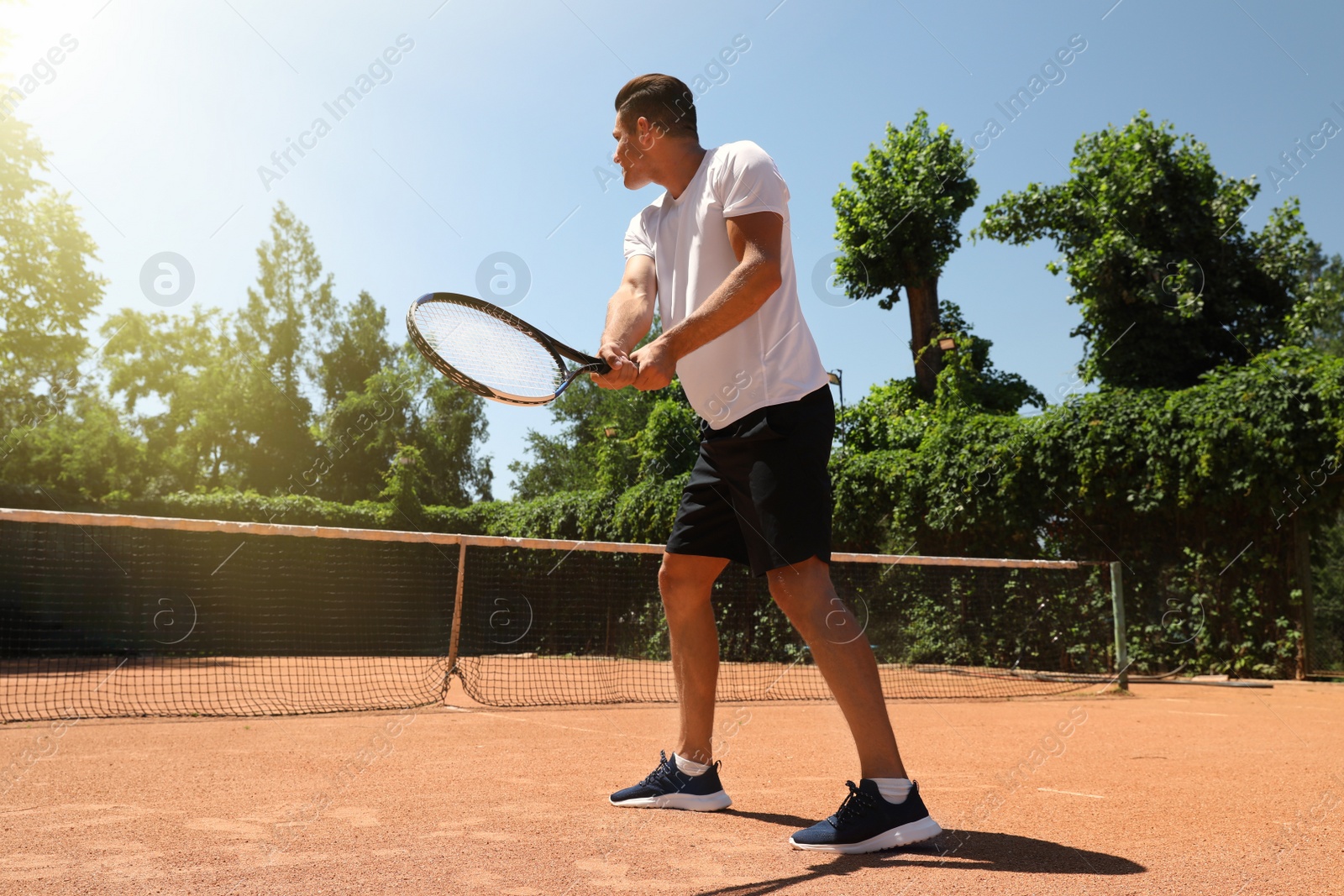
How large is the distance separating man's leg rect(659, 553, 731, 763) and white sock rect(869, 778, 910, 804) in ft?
2.36

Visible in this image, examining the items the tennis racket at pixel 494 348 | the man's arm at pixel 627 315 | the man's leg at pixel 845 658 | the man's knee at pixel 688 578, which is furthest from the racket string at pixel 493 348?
the man's leg at pixel 845 658

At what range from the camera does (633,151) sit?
125 inches

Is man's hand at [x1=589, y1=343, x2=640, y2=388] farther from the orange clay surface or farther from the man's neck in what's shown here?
the orange clay surface

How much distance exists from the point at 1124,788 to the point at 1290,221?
1794 centimetres

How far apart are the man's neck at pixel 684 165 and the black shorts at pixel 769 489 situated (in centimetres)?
83

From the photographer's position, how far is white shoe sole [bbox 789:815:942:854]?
8.07 ft

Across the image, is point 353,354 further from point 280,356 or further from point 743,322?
point 743,322

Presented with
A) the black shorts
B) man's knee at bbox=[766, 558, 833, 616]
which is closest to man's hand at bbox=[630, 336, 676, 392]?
the black shorts

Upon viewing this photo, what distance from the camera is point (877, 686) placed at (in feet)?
8.66

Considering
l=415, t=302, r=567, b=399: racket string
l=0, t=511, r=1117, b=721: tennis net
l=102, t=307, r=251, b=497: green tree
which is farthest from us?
l=102, t=307, r=251, b=497: green tree

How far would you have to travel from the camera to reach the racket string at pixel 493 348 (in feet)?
9.67

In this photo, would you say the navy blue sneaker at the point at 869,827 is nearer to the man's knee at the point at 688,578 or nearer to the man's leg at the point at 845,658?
the man's leg at the point at 845,658

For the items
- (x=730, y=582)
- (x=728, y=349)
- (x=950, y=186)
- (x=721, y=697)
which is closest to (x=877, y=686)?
(x=728, y=349)

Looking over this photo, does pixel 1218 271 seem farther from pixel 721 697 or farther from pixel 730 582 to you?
pixel 721 697
